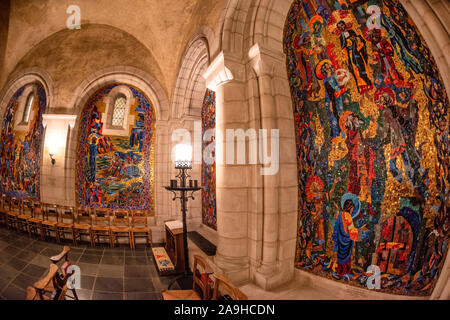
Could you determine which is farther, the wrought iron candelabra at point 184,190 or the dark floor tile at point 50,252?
the dark floor tile at point 50,252

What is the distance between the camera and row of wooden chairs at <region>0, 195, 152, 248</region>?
168 inches

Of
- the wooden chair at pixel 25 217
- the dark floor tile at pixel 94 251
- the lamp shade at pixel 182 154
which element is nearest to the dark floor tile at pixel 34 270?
the dark floor tile at pixel 94 251

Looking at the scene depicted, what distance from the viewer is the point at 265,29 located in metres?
2.26

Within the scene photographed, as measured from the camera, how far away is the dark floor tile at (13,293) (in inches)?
89.0

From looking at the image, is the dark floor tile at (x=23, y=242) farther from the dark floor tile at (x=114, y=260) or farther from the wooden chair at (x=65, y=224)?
the dark floor tile at (x=114, y=260)

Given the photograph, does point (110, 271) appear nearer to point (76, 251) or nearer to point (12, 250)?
point (76, 251)

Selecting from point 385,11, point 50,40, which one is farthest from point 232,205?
point 50,40

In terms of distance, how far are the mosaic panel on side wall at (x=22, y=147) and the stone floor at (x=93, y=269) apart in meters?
2.39

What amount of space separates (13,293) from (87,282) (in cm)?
82

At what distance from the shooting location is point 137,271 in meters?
3.15

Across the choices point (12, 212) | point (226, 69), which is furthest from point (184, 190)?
point (12, 212)

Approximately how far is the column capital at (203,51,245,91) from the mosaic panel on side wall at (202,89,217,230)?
1.75 metres

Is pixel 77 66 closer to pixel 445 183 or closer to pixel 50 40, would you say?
pixel 50 40
